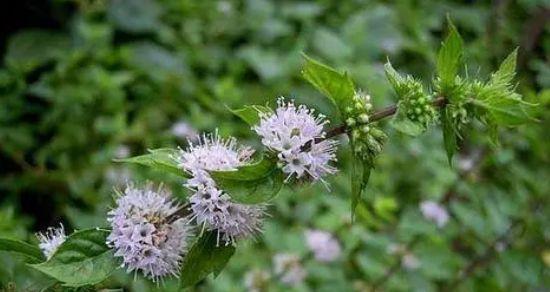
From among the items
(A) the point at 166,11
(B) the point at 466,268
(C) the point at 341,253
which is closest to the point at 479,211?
(B) the point at 466,268

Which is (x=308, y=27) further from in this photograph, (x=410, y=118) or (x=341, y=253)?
(x=410, y=118)

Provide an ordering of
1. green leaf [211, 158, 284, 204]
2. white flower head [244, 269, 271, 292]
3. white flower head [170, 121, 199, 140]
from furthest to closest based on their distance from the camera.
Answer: white flower head [170, 121, 199, 140], white flower head [244, 269, 271, 292], green leaf [211, 158, 284, 204]

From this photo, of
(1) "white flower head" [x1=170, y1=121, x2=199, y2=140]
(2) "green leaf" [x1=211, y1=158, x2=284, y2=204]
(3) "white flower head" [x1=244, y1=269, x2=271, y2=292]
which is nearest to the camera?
(2) "green leaf" [x1=211, y1=158, x2=284, y2=204]

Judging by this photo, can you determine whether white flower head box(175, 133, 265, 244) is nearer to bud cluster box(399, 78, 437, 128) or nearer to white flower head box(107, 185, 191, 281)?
white flower head box(107, 185, 191, 281)

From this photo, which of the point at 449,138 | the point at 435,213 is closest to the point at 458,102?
the point at 449,138

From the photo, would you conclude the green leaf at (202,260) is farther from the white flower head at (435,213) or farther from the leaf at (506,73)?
the white flower head at (435,213)

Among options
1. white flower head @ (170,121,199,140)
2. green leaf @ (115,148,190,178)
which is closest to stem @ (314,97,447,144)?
green leaf @ (115,148,190,178)
